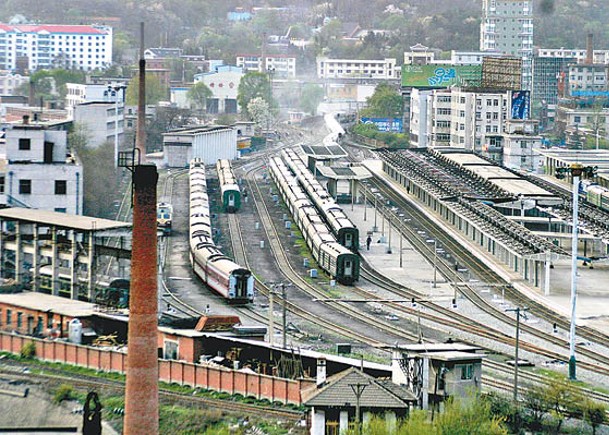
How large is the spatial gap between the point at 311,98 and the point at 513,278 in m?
72.3

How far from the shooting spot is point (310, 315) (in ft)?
128

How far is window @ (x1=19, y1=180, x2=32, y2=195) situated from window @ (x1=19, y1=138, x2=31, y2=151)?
1183 mm

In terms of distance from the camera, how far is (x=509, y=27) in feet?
384

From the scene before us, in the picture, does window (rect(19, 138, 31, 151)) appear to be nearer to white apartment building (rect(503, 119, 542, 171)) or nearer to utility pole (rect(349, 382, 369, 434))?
utility pole (rect(349, 382, 369, 434))

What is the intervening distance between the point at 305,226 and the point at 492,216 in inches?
227

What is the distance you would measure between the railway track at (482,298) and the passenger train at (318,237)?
9.40ft

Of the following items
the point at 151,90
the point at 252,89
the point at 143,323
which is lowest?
the point at 143,323

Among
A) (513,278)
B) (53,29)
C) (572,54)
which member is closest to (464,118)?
(513,278)

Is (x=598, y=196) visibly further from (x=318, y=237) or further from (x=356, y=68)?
(x=356, y=68)

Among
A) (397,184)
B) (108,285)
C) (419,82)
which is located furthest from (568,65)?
(108,285)

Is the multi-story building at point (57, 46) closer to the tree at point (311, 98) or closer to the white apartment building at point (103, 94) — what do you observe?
the tree at point (311, 98)

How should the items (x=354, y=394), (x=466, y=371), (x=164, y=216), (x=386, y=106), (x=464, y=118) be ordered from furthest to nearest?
1. (x=386, y=106)
2. (x=464, y=118)
3. (x=164, y=216)
4. (x=466, y=371)
5. (x=354, y=394)

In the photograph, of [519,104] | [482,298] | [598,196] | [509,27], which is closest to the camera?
[482,298]

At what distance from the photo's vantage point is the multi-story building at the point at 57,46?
121562 millimetres
